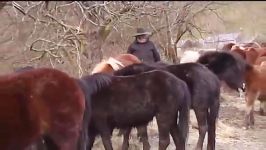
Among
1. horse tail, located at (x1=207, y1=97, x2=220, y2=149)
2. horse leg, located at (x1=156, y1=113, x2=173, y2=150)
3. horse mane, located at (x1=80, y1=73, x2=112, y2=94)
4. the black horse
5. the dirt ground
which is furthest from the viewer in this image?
the dirt ground

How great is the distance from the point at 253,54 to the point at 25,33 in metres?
6.67

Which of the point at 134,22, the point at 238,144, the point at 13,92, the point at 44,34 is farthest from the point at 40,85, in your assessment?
the point at 134,22

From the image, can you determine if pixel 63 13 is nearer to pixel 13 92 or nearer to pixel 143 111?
pixel 143 111

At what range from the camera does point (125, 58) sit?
8.85 metres

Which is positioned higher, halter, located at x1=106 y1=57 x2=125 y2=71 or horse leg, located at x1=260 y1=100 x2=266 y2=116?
halter, located at x1=106 y1=57 x2=125 y2=71

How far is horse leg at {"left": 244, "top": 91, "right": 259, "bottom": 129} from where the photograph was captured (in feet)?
34.5

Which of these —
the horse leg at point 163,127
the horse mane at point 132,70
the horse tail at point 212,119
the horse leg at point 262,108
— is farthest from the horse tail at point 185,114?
the horse leg at point 262,108

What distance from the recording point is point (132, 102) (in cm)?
628

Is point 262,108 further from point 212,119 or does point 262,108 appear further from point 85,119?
point 85,119

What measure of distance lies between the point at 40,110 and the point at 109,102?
1.78 metres

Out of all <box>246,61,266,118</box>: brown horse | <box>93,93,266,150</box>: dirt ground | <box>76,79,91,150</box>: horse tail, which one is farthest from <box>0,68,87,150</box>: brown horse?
<box>246,61,266,118</box>: brown horse

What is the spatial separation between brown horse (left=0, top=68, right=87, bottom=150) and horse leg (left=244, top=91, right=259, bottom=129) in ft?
21.0

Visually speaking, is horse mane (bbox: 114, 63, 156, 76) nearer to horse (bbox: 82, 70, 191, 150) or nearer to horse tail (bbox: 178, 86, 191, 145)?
horse (bbox: 82, 70, 191, 150)

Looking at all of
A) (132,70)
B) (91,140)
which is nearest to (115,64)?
(132,70)
